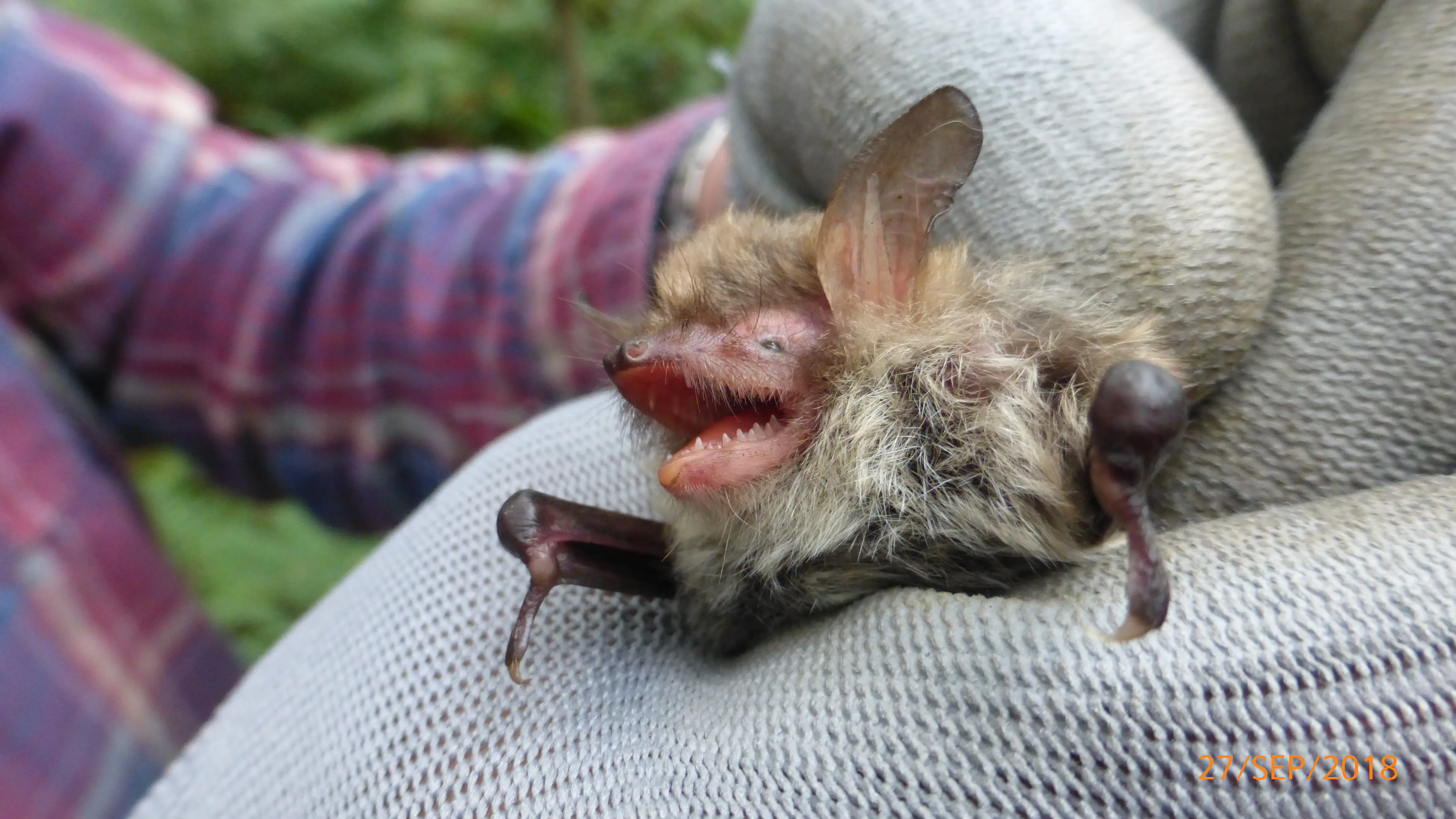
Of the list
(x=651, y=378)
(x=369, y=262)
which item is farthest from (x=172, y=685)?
(x=651, y=378)

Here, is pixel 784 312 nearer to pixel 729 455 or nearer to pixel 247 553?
pixel 729 455

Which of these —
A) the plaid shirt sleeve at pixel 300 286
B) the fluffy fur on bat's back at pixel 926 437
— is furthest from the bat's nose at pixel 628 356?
the plaid shirt sleeve at pixel 300 286

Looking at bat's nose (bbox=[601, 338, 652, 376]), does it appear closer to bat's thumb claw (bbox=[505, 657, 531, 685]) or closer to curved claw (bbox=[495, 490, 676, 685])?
curved claw (bbox=[495, 490, 676, 685])

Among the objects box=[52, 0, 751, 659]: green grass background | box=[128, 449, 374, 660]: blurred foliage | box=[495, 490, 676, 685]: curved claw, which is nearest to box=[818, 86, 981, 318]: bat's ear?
box=[495, 490, 676, 685]: curved claw

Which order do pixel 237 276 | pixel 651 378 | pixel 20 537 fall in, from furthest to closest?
pixel 237 276, pixel 20 537, pixel 651 378

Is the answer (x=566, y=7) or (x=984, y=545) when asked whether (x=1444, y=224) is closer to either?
(x=984, y=545)

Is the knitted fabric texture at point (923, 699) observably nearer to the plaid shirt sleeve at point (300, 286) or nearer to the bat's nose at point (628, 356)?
the bat's nose at point (628, 356)

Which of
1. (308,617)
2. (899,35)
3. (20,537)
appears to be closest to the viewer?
(899,35)
